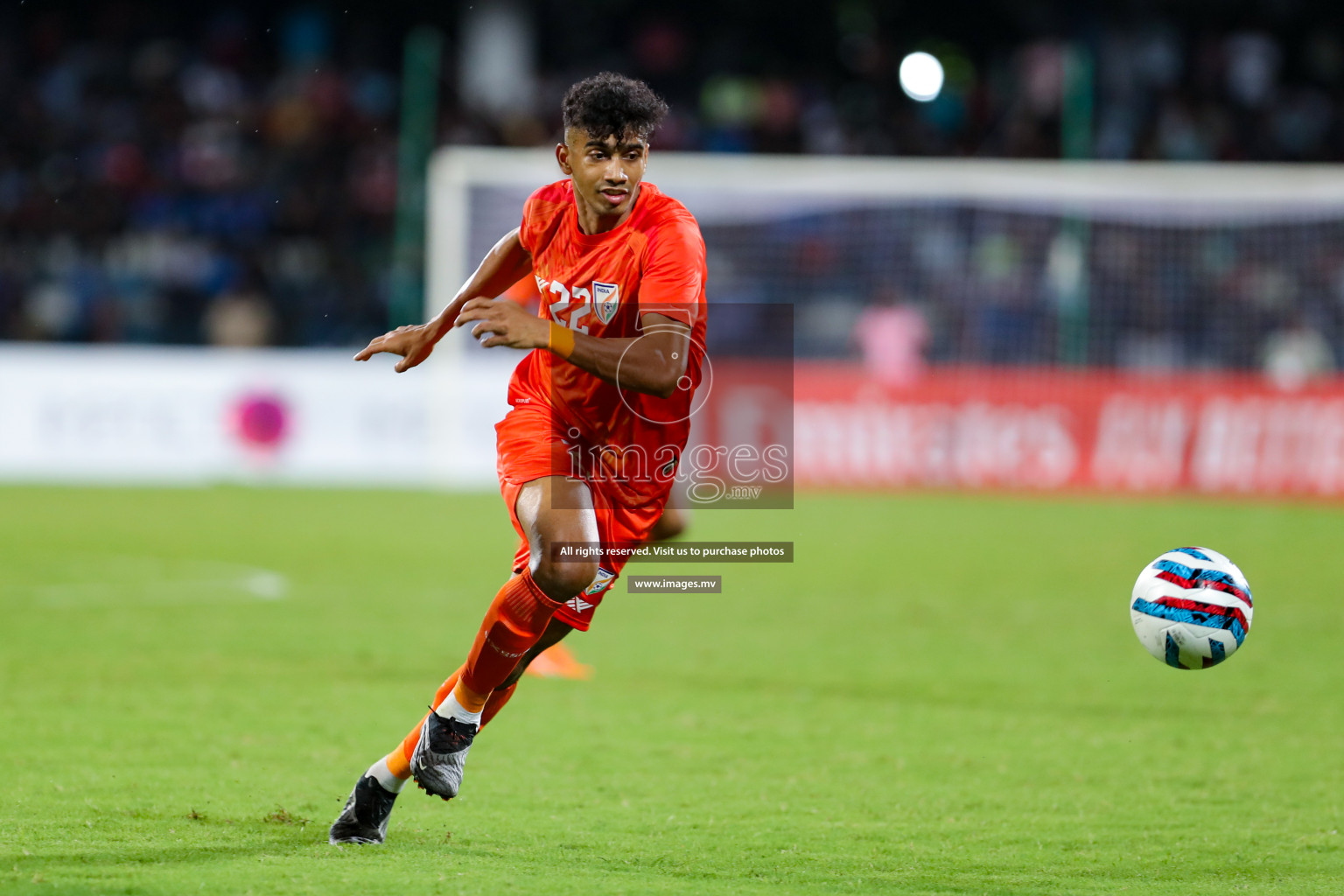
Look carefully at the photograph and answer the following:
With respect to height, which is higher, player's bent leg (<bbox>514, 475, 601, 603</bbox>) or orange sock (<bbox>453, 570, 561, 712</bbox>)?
player's bent leg (<bbox>514, 475, 601, 603</bbox>)

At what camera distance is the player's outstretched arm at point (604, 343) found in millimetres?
4387

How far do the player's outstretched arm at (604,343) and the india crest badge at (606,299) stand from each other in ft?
1.38

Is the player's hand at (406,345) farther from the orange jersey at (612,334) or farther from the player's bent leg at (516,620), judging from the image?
the player's bent leg at (516,620)

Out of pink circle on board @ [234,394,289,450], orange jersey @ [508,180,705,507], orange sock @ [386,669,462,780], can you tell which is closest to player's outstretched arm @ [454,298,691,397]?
orange jersey @ [508,180,705,507]

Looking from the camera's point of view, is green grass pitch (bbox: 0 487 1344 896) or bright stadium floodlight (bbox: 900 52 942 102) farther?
bright stadium floodlight (bbox: 900 52 942 102)

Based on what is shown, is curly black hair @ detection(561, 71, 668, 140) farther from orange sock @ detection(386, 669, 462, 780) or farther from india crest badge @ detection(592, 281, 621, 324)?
orange sock @ detection(386, 669, 462, 780)

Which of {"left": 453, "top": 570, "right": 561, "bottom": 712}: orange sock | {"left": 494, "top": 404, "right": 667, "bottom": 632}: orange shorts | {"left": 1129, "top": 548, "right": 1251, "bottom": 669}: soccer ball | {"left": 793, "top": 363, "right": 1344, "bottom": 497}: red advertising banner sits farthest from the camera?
{"left": 793, "top": 363, "right": 1344, "bottom": 497}: red advertising banner

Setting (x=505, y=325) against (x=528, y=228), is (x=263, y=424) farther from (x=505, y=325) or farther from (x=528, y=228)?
(x=505, y=325)

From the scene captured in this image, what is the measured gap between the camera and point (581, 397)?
520cm

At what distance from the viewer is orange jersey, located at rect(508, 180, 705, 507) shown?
5.12 metres

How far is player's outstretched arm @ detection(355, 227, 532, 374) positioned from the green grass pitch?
5.02 ft

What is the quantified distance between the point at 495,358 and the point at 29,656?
1091 centimetres

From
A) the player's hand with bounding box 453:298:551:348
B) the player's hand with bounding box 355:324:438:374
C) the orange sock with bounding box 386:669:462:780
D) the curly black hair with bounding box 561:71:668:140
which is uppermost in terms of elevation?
the curly black hair with bounding box 561:71:668:140

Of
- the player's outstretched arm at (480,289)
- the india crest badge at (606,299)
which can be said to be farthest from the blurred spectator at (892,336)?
the india crest badge at (606,299)
